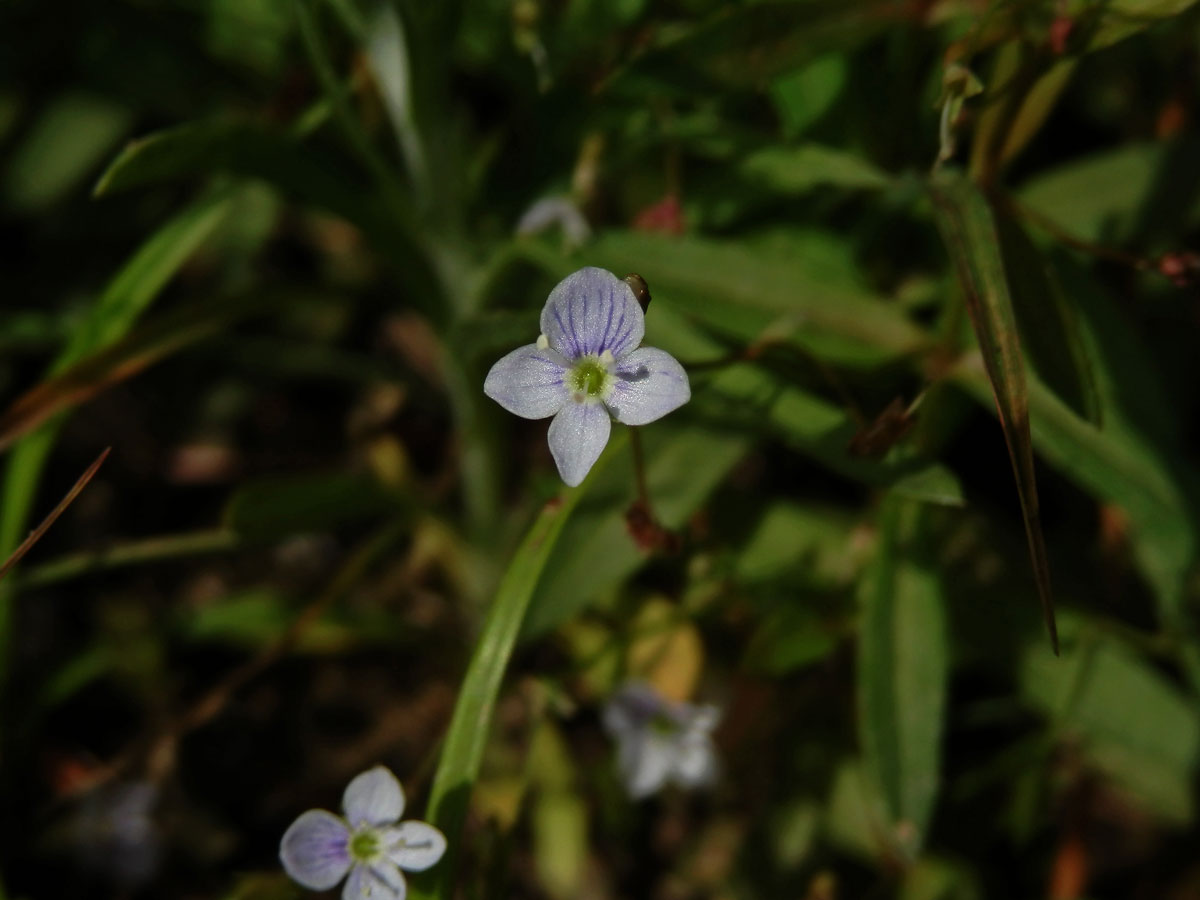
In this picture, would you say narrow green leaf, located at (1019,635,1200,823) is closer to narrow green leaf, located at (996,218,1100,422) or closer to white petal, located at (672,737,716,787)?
white petal, located at (672,737,716,787)

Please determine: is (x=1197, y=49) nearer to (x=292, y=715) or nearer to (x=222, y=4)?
(x=222, y=4)

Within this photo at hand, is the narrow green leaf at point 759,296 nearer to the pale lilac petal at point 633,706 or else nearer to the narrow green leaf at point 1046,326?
the narrow green leaf at point 1046,326

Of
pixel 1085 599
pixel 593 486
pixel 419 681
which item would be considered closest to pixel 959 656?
pixel 1085 599

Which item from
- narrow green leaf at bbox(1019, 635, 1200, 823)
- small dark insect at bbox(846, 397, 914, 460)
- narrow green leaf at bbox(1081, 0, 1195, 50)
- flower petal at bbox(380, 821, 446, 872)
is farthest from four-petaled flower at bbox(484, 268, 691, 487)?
narrow green leaf at bbox(1019, 635, 1200, 823)

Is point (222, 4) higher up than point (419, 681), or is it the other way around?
point (222, 4)

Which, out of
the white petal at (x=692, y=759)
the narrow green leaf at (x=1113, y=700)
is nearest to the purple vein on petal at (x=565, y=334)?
the white petal at (x=692, y=759)
